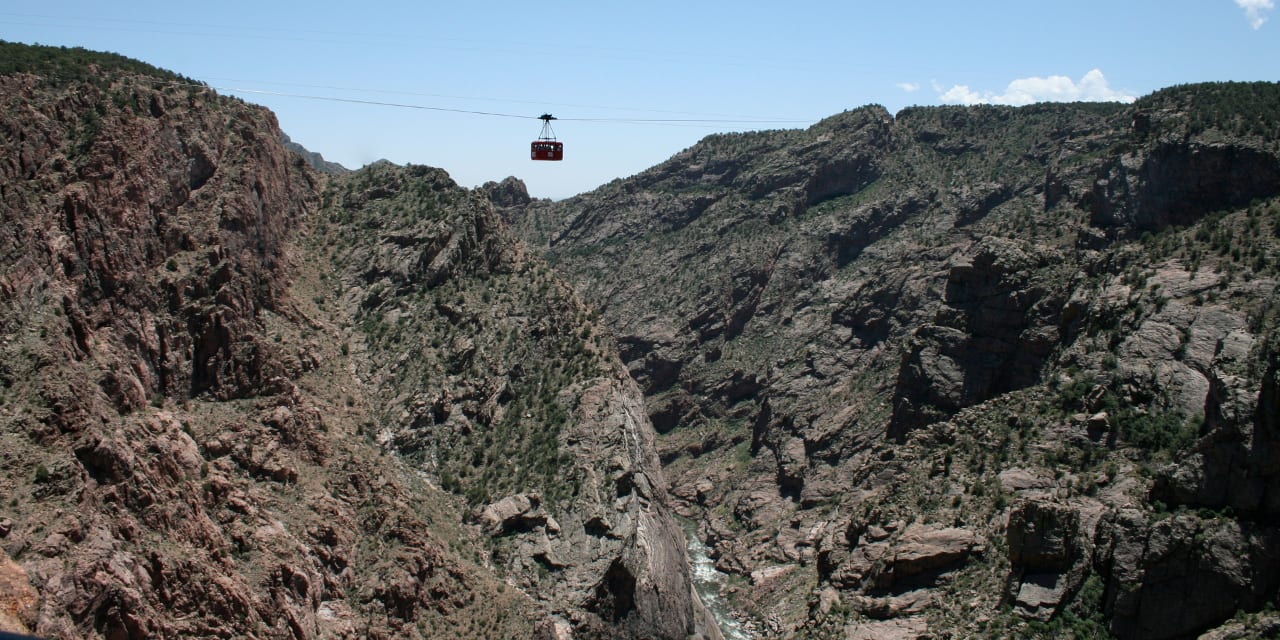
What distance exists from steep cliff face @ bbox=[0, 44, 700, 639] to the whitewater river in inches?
398

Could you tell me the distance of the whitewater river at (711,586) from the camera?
81312 mm

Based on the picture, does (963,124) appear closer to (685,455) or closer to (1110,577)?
(685,455)

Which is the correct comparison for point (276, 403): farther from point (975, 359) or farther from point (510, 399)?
point (975, 359)

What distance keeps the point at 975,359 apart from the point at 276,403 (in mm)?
42566

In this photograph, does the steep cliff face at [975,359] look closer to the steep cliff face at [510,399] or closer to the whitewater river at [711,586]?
the whitewater river at [711,586]

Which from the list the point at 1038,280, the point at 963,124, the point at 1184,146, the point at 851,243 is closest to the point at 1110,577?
the point at 1038,280

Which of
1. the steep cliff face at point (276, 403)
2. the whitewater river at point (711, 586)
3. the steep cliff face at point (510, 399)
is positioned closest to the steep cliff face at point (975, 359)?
the whitewater river at point (711, 586)

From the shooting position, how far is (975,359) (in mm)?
71062

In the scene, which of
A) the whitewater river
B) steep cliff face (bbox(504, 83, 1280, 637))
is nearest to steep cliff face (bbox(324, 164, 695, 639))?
the whitewater river

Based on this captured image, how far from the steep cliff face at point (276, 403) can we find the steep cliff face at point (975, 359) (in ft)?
55.8

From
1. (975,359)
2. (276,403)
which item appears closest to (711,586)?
(975,359)

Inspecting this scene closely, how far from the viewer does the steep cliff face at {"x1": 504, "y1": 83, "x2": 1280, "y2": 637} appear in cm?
4534

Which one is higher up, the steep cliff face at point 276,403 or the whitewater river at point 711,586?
the steep cliff face at point 276,403

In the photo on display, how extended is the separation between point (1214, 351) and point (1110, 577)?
14.0 m
